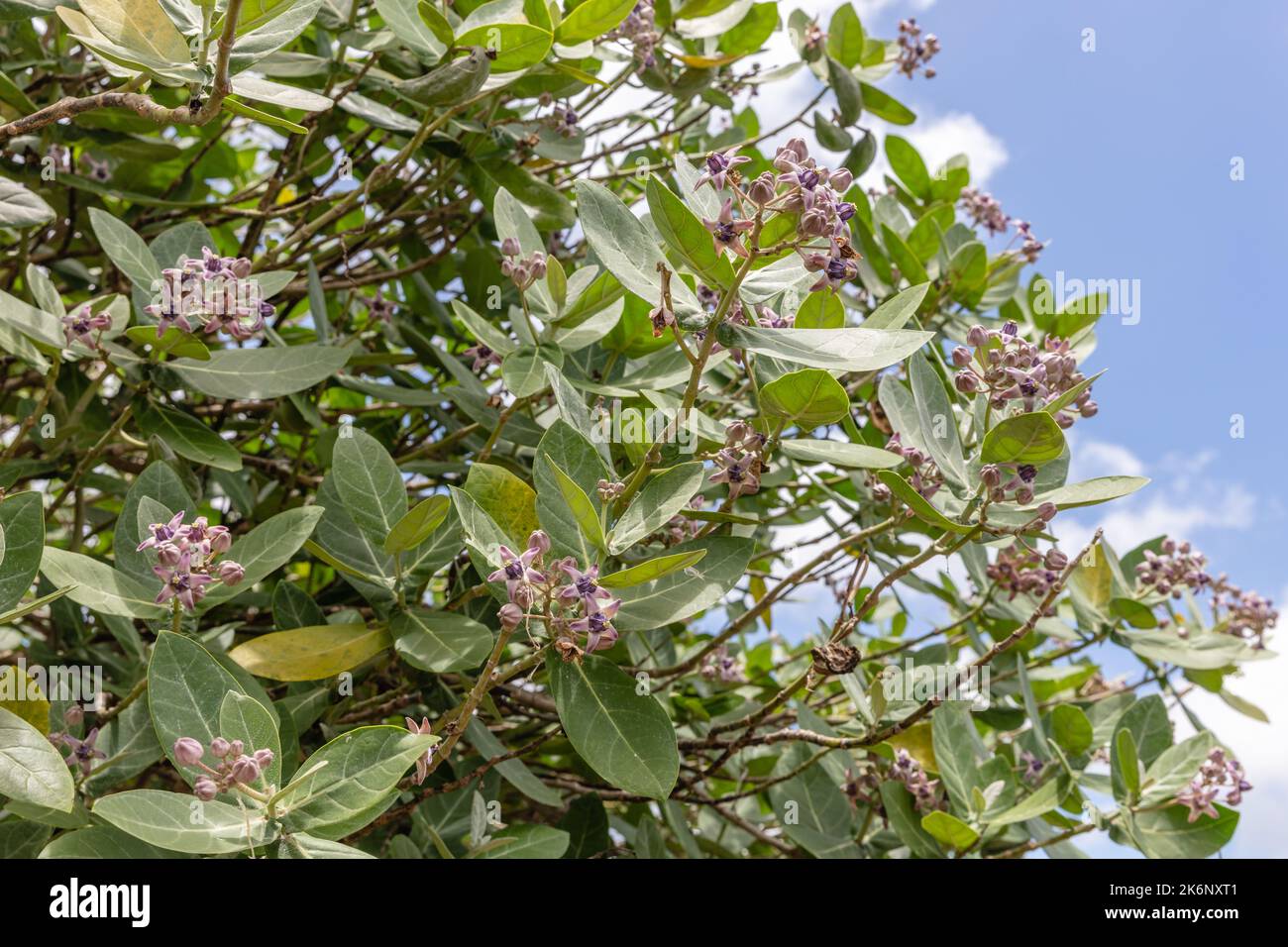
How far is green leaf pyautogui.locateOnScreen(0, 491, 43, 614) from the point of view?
1558 mm

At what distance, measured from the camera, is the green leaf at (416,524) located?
175 cm

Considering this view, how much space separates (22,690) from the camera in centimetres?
173

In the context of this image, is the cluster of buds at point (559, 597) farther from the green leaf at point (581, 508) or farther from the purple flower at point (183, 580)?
the purple flower at point (183, 580)

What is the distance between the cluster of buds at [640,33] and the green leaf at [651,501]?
5.02ft

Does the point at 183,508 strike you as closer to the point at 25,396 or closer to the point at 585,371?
the point at 585,371

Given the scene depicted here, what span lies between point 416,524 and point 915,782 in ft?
4.53

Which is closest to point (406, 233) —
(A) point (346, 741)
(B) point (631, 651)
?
(B) point (631, 651)

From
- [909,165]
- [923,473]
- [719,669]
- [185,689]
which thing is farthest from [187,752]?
[909,165]

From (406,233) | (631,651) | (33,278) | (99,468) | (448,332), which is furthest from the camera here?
(99,468)

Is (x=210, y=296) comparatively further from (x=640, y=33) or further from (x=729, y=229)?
(x=640, y=33)

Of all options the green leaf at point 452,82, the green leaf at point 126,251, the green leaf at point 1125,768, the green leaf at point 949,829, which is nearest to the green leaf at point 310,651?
the green leaf at point 126,251
